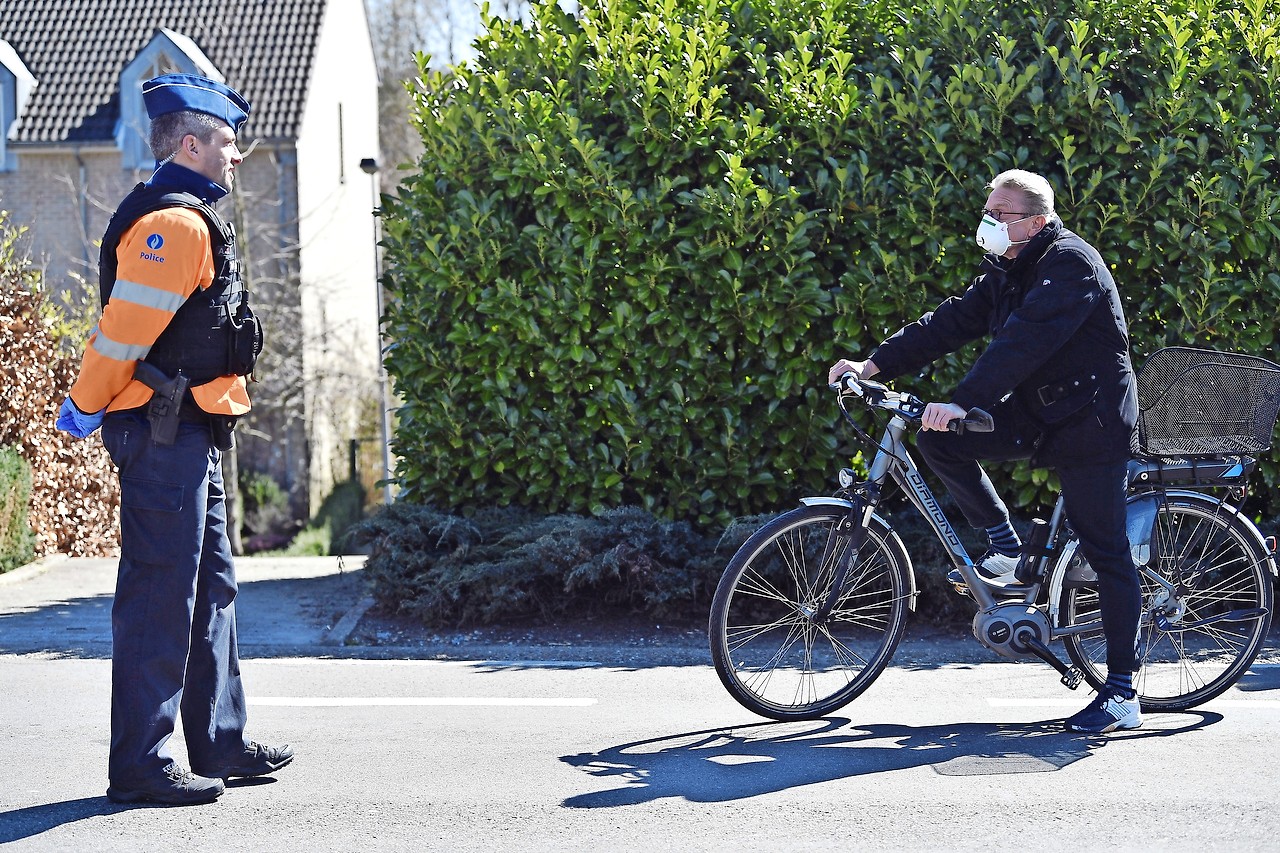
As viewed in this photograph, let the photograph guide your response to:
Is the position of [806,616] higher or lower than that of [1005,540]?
lower

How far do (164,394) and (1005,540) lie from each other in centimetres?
300

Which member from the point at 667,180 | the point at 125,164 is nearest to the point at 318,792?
the point at 667,180

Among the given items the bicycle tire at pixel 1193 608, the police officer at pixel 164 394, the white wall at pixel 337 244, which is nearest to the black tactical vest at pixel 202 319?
the police officer at pixel 164 394

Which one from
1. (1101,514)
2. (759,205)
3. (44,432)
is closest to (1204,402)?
(1101,514)

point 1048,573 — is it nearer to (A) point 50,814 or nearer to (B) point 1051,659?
(B) point 1051,659

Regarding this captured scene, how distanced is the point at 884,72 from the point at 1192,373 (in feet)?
8.59

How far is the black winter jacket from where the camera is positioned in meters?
4.74

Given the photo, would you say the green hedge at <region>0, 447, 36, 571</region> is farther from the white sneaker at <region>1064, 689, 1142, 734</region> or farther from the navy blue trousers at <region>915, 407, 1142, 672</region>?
the white sneaker at <region>1064, 689, 1142, 734</region>

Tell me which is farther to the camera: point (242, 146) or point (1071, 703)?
point (242, 146)

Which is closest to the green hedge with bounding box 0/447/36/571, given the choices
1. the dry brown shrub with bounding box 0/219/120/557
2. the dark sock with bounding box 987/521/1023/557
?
the dry brown shrub with bounding box 0/219/120/557

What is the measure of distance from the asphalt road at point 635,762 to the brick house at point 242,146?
1989 cm

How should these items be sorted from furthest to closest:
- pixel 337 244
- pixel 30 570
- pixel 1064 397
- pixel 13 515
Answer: pixel 337 244 → pixel 13 515 → pixel 30 570 → pixel 1064 397

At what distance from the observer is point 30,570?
8.34 meters

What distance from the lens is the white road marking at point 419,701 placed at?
213 inches
